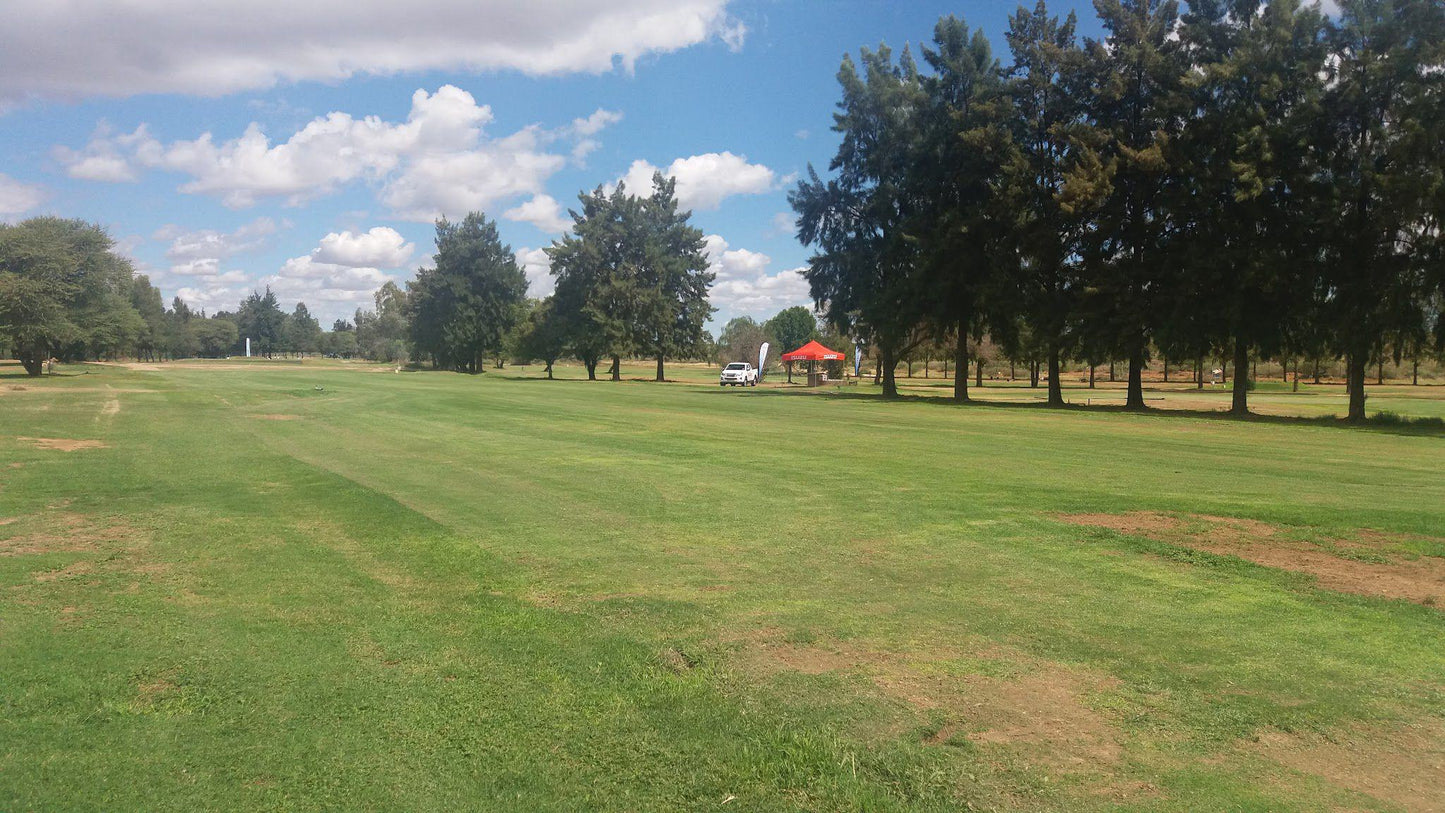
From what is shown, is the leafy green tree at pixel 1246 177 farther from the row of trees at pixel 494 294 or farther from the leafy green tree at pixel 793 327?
the leafy green tree at pixel 793 327

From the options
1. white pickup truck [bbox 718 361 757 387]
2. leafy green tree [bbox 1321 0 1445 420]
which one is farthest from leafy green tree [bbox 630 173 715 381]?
leafy green tree [bbox 1321 0 1445 420]

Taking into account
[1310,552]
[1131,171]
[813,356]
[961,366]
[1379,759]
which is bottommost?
[1379,759]

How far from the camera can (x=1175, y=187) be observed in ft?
117

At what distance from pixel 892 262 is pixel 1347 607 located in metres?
42.4

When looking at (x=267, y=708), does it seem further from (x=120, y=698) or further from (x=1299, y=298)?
(x=1299, y=298)

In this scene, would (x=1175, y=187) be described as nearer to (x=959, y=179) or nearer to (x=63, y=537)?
(x=959, y=179)

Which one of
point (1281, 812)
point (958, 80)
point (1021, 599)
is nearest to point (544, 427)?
point (1021, 599)

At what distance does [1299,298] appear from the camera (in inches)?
1296

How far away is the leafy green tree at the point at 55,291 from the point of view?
191 ft

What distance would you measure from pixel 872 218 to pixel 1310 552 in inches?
1704

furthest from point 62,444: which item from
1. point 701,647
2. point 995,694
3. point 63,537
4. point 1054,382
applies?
point 1054,382

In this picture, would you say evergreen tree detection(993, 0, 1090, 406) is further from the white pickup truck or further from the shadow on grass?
the white pickup truck

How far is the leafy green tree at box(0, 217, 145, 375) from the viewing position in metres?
58.3

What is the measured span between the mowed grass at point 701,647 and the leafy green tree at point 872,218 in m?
32.7
